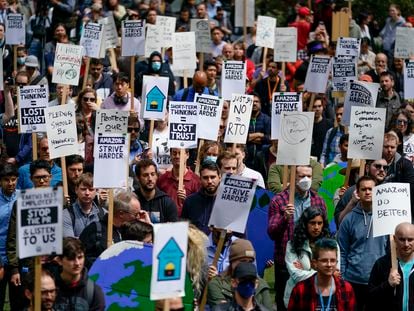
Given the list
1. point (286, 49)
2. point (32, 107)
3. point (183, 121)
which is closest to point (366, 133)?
point (183, 121)

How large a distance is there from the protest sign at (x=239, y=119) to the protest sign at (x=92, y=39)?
4.46 metres

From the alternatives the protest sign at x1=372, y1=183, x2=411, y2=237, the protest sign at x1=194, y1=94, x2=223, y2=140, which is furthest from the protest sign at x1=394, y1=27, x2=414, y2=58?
the protest sign at x1=372, y1=183, x2=411, y2=237

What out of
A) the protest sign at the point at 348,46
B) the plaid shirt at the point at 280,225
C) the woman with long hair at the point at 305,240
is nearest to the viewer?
the woman with long hair at the point at 305,240

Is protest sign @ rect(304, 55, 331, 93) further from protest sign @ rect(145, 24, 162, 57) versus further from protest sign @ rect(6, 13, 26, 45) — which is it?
protest sign @ rect(6, 13, 26, 45)

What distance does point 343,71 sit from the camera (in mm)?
20391

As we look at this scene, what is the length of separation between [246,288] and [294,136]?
13.8 ft

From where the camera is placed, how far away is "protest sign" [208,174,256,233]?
1301 cm

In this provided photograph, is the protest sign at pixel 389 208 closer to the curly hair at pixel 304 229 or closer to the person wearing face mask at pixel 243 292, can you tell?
the curly hair at pixel 304 229

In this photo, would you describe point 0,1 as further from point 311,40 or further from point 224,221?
point 224,221

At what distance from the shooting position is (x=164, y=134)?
17.9 m

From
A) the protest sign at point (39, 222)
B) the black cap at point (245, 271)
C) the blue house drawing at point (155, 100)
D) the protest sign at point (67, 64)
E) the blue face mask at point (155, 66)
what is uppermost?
the protest sign at point (67, 64)

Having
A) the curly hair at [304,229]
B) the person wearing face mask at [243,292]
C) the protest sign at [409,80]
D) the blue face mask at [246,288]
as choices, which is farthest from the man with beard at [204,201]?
the protest sign at [409,80]

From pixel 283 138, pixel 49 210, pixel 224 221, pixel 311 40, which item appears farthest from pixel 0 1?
pixel 49 210

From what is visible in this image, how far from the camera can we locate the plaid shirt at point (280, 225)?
14039mm
